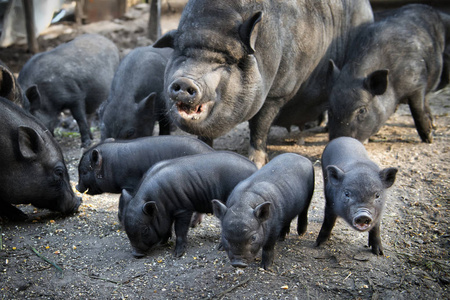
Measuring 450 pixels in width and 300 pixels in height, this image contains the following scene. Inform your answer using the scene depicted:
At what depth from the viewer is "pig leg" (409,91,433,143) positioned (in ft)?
22.3

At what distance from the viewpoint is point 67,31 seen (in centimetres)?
1180

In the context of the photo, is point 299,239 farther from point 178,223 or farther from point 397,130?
point 397,130

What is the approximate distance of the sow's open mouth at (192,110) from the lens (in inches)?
184

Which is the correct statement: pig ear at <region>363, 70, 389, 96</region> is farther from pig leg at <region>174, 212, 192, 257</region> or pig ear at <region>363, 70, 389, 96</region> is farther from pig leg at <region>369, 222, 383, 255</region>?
pig leg at <region>174, 212, 192, 257</region>

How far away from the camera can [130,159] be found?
5.07 meters

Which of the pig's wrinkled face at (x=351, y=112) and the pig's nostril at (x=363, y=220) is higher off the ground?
the pig's nostril at (x=363, y=220)

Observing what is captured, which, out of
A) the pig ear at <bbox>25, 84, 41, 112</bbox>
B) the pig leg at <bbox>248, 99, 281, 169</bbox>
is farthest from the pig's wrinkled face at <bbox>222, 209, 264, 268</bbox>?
the pig ear at <bbox>25, 84, 41, 112</bbox>

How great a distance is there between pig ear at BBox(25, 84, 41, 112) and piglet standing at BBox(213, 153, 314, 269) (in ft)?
13.8

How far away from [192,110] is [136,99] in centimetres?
205

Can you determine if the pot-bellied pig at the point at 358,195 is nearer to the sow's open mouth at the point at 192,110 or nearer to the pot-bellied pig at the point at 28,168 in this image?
the sow's open mouth at the point at 192,110

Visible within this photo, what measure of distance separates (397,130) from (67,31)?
7839 millimetres

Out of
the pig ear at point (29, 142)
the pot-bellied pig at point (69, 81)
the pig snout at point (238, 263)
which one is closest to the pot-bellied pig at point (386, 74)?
the pig snout at point (238, 263)

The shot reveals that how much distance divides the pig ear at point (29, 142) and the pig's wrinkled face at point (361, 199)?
9.29 feet

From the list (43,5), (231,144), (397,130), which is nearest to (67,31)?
(43,5)
